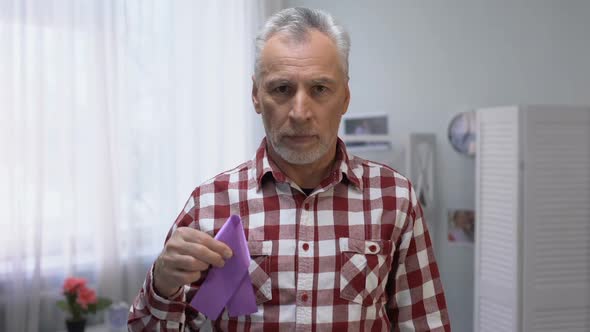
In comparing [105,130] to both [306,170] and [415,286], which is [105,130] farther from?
[415,286]

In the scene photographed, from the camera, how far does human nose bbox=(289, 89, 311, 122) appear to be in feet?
3.23

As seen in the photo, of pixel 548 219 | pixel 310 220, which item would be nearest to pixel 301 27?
pixel 310 220

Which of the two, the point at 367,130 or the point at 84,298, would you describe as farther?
the point at 367,130

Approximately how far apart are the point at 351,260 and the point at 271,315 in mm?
170

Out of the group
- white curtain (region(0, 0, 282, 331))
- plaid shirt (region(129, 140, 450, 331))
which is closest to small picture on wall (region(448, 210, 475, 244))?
white curtain (region(0, 0, 282, 331))

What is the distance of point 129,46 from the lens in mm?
2760

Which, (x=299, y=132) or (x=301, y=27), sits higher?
(x=301, y=27)

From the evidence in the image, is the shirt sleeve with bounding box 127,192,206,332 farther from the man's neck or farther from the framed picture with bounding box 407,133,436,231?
the framed picture with bounding box 407,133,436,231

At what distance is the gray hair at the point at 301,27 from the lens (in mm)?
1024

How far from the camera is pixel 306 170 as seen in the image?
108 centimetres

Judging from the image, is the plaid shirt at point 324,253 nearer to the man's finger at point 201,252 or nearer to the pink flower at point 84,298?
the man's finger at point 201,252

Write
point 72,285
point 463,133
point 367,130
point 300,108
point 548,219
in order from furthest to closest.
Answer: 1. point 367,130
2. point 463,133
3. point 72,285
4. point 548,219
5. point 300,108

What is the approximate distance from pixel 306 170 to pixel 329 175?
1.8 inches

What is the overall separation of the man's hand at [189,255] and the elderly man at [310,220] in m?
0.07
